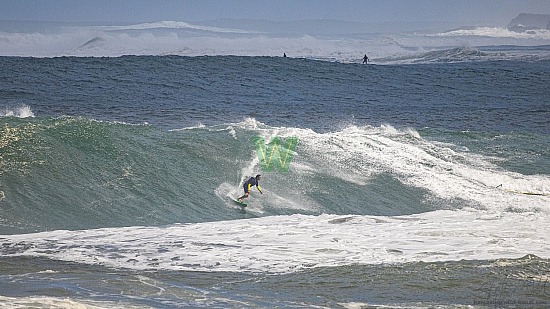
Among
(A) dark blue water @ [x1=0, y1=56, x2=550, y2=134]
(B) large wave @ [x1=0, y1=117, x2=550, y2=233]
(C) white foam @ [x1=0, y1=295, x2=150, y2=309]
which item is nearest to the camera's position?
(C) white foam @ [x1=0, y1=295, x2=150, y2=309]

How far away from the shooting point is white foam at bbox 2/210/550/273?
35.3 feet

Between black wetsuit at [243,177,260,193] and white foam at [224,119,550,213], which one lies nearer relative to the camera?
black wetsuit at [243,177,260,193]

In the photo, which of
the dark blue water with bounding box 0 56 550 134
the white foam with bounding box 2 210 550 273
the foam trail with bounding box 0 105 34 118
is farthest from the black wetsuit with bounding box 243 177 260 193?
the foam trail with bounding box 0 105 34 118

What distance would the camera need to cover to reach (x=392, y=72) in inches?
1756

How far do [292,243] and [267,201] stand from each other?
146 inches

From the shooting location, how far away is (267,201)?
618 inches

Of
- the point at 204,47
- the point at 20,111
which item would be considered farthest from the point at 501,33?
the point at 20,111

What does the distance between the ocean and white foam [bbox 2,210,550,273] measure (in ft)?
0.16

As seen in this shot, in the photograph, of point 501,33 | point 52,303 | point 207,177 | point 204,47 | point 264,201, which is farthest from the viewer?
point 501,33

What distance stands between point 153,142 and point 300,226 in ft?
21.2

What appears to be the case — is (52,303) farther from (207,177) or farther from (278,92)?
(278,92)

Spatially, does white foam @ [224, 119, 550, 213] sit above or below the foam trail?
below

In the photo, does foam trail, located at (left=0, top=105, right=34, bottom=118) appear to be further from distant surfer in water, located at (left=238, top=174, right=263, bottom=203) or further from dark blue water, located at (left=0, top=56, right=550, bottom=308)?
distant surfer in water, located at (left=238, top=174, right=263, bottom=203)

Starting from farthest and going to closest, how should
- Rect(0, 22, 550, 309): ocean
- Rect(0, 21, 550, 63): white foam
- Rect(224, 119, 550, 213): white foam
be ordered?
Rect(0, 21, 550, 63): white foam → Rect(224, 119, 550, 213): white foam → Rect(0, 22, 550, 309): ocean
